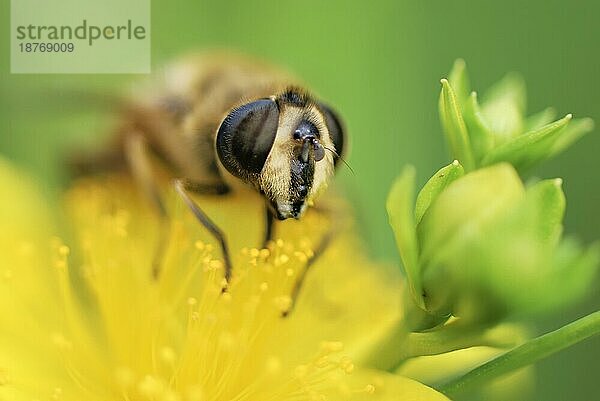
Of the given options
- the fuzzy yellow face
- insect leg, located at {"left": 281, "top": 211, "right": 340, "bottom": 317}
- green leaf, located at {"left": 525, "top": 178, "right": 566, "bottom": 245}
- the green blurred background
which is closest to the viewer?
green leaf, located at {"left": 525, "top": 178, "right": 566, "bottom": 245}

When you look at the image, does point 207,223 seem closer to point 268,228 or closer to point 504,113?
point 268,228

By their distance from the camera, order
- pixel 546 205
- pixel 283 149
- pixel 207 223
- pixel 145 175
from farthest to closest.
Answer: pixel 145 175 < pixel 207 223 < pixel 283 149 < pixel 546 205

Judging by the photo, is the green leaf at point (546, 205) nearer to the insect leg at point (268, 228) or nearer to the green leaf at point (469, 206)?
the green leaf at point (469, 206)

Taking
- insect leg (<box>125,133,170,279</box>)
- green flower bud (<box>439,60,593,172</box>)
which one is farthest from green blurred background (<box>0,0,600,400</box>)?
green flower bud (<box>439,60,593,172</box>)

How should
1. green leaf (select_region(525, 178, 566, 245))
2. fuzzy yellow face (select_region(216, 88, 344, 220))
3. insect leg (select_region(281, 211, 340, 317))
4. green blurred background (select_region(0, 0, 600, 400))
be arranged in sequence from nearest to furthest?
1. green leaf (select_region(525, 178, 566, 245))
2. fuzzy yellow face (select_region(216, 88, 344, 220))
3. insect leg (select_region(281, 211, 340, 317))
4. green blurred background (select_region(0, 0, 600, 400))

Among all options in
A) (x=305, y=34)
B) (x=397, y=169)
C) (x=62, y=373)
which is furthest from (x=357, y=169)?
(x=62, y=373)

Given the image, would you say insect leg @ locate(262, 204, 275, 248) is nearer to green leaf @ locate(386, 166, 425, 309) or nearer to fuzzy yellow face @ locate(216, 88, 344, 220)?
fuzzy yellow face @ locate(216, 88, 344, 220)

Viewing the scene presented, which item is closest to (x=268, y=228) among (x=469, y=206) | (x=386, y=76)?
(x=469, y=206)

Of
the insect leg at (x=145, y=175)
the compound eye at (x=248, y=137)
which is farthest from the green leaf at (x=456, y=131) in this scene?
the insect leg at (x=145, y=175)
